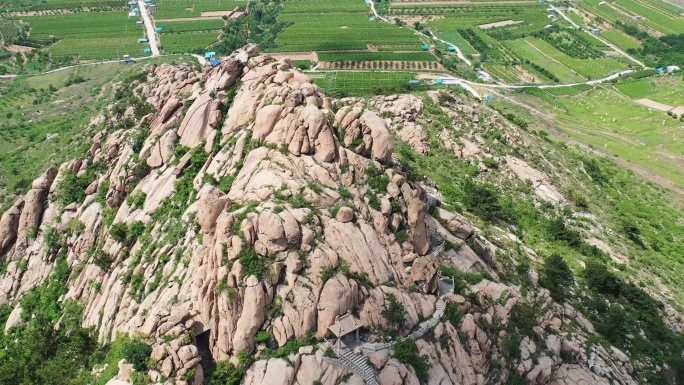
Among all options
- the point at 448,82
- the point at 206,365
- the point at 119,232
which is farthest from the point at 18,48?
the point at 206,365

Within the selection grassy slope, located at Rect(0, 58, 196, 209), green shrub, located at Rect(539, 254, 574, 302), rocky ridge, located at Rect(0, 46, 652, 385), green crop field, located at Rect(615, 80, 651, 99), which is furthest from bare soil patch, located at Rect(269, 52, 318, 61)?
green shrub, located at Rect(539, 254, 574, 302)

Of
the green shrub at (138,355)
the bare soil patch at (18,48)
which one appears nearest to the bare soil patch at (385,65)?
the bare soil patch at (18,48)

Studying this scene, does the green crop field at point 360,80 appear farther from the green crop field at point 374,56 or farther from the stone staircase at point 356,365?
the stone staircase at point 356,365

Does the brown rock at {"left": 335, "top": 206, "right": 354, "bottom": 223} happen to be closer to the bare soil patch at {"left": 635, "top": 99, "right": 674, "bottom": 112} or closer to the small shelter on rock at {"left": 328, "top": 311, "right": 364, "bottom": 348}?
the small shelter on rock at {"left": 328, "top": 311, "right": 364, "bottom": 348}

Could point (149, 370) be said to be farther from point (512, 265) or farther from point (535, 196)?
point (535, 196)

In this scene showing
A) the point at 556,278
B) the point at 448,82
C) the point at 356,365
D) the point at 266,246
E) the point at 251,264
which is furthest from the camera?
the point at 448,82

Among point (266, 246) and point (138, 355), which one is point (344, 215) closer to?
point (266, 246)
